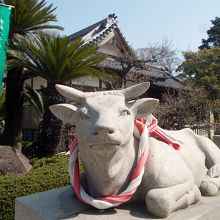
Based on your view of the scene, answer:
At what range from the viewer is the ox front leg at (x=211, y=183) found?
2.62 m

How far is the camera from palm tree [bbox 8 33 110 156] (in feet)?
28.3

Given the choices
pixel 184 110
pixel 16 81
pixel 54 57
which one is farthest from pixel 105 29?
pixel 54 57

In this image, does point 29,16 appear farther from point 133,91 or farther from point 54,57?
point 133,91

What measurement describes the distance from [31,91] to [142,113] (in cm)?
949

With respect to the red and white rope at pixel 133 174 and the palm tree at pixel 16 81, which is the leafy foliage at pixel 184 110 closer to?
the palm tree at pixel 16 81

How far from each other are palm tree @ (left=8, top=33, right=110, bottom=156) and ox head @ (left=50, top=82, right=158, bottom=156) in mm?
6470

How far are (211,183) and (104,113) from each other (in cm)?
124

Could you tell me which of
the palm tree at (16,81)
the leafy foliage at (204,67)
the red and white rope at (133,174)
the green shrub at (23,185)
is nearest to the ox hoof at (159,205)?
the red and white rope at (133,174)

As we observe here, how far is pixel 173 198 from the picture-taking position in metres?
2.12

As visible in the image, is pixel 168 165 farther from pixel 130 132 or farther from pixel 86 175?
pixel 86 175

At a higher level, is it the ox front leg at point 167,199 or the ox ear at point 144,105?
the ox ear at point 144,105

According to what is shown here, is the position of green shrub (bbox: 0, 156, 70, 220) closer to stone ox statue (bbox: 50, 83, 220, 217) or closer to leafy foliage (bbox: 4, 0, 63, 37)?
stone ox statue (bbox: 50, 83, 220, 217)

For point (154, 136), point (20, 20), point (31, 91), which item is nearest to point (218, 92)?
point (31, 91)

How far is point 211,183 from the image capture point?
266cm
